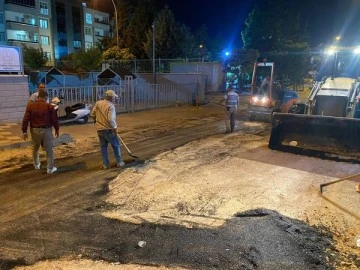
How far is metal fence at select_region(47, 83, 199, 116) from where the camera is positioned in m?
14.3

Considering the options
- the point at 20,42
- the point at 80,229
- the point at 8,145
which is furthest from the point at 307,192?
the point at 20,42

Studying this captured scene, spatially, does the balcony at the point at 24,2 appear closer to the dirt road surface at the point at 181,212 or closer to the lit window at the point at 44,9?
the lit window at the point at 44,9

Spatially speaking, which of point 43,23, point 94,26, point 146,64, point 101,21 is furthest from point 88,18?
point 146,64

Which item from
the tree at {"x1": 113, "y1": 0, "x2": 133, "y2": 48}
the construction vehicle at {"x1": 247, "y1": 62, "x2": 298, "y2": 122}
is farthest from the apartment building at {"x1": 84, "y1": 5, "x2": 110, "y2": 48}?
the construction vehicle at {"x1": 247, "y1": 62, "x2": 298, "y2": 122}

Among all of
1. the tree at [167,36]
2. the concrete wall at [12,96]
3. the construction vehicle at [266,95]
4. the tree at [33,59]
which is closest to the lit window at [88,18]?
the tree at [33,59]

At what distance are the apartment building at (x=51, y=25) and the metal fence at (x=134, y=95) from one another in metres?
28.8

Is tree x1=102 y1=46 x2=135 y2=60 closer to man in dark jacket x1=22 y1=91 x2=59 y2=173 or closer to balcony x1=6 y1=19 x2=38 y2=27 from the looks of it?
balcony x1=6 y1=19 x2=38 y2=27

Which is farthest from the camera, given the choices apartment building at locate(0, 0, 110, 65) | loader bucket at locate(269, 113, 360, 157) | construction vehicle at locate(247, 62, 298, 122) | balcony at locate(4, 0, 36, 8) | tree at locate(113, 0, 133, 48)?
apartment building at locate(0, 0, 110, 65)

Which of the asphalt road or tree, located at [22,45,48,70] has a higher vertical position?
tree, located at [22,45,48,70]

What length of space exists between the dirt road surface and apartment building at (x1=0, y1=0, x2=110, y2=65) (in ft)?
130

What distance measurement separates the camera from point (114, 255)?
3.84 meters

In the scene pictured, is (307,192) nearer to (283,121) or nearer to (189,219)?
(189,219)

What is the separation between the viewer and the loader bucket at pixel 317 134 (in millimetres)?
8117

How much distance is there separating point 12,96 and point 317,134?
10.6 metres
